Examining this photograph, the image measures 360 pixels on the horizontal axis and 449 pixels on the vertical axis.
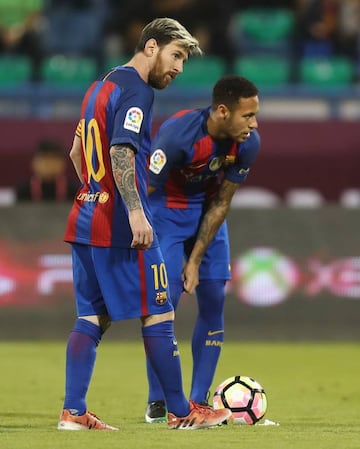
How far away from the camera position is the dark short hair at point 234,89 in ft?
22.1

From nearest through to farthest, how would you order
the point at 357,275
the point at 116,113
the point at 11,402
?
the point at 116,113 → the point at 11,402 → the point at 357,275

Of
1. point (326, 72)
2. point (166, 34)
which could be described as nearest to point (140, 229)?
point (166, 34)

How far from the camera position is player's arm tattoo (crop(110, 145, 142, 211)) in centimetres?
573

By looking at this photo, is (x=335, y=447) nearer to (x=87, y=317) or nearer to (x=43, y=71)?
(x=87, y=317)

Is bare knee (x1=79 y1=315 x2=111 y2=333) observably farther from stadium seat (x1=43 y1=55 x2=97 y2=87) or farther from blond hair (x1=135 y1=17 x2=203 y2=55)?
stadium seat (x1=43 y1=55 x2=97 y2=87)

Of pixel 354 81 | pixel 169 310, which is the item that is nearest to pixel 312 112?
pixel 354 81

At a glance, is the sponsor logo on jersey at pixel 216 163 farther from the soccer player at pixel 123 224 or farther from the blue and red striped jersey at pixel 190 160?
the soccer player at pixel 123 224

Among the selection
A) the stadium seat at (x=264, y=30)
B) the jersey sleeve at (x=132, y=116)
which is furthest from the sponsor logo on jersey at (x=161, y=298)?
the stadium seat at (x=264, y=30)

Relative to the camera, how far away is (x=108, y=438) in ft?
18.1

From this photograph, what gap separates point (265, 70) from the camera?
1585 centimetres

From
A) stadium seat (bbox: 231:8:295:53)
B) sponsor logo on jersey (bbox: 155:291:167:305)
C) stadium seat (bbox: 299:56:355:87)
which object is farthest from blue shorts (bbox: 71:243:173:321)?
stadium seat (bbox: 231:8:295:53)

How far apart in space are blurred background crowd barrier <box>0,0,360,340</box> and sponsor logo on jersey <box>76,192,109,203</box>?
565 centimetres

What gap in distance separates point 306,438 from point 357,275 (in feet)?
20.6

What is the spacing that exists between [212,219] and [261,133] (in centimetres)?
766
